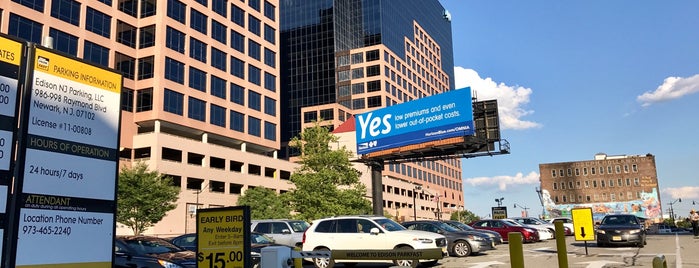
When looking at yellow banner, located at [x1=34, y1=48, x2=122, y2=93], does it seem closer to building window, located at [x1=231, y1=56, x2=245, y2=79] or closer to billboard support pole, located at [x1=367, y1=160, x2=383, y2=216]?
billboard support pole, located at [x1=367, y1=160, x2=383, y2=216]

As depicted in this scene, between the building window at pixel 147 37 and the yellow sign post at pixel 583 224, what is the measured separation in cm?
4681

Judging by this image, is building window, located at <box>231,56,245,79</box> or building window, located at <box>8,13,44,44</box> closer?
building window, located at <box>8,13,44,44</box>

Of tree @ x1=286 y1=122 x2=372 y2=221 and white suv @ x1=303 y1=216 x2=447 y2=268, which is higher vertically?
tree @ x1=286 y1=122 x2=372 y2=221

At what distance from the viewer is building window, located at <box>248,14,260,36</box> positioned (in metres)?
67.5

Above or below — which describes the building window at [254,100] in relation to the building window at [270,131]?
above

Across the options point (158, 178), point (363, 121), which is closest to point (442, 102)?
point (363, 121)

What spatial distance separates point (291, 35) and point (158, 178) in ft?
226

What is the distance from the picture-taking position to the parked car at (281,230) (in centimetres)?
2009

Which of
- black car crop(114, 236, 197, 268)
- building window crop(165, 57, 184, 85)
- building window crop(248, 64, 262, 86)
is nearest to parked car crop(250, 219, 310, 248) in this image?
black car crop(114, 236, 197, 268)

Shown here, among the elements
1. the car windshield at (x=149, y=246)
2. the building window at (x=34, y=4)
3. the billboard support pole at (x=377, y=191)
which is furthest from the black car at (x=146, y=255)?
the building window at (x=34, y=4)

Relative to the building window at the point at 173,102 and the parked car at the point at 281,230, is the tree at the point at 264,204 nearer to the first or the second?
the building window at the point at 173,102

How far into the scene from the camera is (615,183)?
128750 mm

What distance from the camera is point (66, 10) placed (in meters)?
47.2

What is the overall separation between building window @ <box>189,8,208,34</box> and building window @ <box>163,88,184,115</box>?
8125 millimetres
